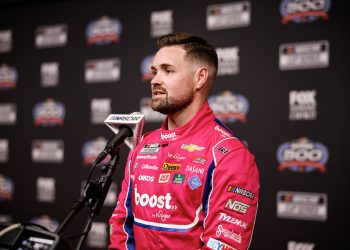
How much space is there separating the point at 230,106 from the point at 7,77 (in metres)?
2.33

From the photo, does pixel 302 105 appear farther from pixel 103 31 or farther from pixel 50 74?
pixel 50 74

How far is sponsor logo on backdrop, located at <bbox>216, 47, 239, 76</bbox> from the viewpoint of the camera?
2.69 metres

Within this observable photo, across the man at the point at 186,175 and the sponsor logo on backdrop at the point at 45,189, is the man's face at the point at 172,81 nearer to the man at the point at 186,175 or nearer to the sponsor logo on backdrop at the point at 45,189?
the man at the point at 186,175

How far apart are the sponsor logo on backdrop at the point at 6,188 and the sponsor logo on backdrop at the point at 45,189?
1.03ft

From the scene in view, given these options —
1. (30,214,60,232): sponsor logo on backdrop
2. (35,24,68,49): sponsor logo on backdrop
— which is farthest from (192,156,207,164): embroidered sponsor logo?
(35,24,68,49): sponsor logo on backdrop

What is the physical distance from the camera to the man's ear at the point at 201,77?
153cm

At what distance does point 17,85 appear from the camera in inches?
143

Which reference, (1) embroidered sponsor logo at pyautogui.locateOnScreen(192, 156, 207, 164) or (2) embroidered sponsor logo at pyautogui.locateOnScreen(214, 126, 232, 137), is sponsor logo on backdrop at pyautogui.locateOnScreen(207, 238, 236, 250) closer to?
(1) embroidered sponsor logo at pyautogui.locateOnScreen(192, 156, 207, 164)

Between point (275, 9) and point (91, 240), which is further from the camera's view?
point (91, 240)

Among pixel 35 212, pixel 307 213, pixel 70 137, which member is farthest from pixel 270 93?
pixel 35 212

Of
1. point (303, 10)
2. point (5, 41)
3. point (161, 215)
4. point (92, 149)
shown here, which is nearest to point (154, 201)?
point (161, 215)

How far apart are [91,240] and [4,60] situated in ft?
6.50

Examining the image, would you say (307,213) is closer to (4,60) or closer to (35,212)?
(35,212)

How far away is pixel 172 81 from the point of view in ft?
4.82
